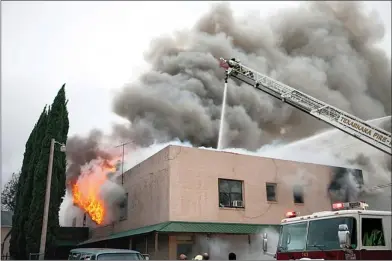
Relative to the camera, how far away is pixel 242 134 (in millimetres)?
23547

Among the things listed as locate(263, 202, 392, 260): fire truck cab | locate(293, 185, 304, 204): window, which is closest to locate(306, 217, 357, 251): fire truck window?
locate(263, 202, 392, 260): fire truck cab

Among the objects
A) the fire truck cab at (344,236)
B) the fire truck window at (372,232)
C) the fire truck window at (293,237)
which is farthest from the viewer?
the fire truck window at (293,237)


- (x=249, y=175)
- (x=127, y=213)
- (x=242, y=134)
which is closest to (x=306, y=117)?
(x=242, y=134)

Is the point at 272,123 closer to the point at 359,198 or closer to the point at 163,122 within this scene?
the point at 163,122

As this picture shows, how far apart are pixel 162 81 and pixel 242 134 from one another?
600 centimetres

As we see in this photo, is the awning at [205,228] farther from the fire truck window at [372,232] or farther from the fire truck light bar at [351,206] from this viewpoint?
the fire truck window at [372,232]

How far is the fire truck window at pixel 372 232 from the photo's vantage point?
6.04m

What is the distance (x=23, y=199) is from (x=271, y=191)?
361 inches

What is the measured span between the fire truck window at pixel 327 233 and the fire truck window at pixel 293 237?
0.16m

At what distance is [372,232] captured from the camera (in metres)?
6.18

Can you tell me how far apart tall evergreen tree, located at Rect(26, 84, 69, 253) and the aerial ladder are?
21.4 ft

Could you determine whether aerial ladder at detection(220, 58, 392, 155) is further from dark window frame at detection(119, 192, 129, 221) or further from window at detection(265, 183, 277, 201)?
dark window frame at detection(119, 192, 129, 221)

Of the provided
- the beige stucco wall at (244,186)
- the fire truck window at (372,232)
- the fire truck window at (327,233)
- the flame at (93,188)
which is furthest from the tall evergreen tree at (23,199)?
the fire truck window at (372,232)

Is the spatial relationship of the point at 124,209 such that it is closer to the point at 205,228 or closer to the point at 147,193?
the point at 147,193
